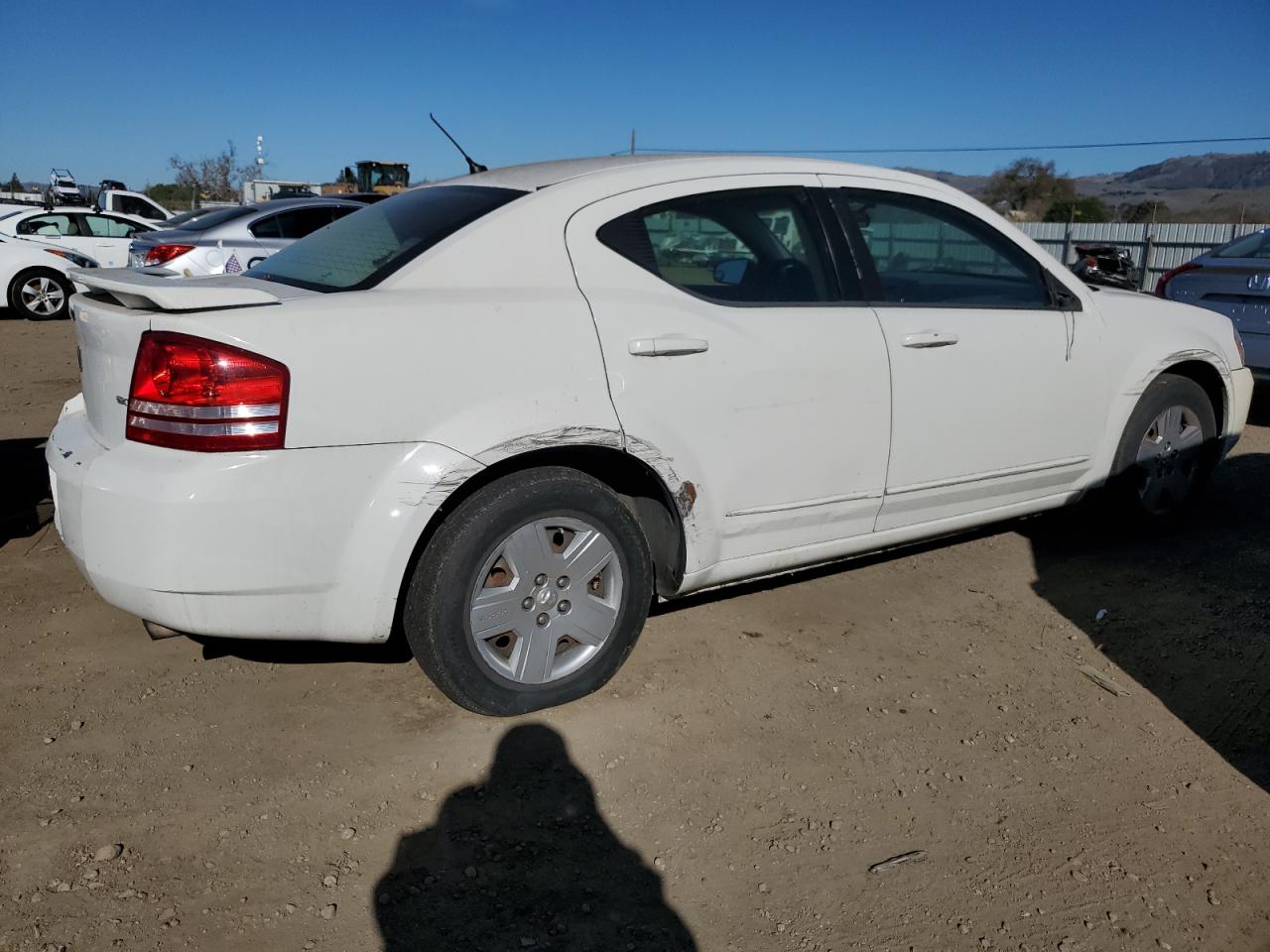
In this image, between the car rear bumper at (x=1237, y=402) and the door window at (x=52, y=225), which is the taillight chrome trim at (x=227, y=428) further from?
the door window at (x=52, y=225)

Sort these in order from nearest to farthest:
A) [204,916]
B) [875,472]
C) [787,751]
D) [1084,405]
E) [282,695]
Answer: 1. [204,916]
2. [787,751]
3. [282,695]
4. [875,472]
5. [1084,405]

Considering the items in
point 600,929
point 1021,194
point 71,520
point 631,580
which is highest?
point 1021,194

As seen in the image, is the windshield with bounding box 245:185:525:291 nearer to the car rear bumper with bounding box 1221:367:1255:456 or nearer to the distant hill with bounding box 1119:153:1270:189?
the car rear bumper with bounding box 1221:367:1255:456

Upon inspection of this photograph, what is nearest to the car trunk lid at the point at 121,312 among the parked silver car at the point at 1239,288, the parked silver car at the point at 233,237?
the parked silver car at the point at 1239,288

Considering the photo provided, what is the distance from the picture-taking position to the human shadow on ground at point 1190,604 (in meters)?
3.48

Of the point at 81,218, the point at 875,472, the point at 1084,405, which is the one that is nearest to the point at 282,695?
the point at 875,472

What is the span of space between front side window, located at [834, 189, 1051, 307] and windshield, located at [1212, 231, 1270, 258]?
14.7ft

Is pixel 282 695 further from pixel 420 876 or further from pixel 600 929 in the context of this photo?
pixel 600 929

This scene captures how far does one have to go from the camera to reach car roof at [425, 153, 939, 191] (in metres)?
3.49

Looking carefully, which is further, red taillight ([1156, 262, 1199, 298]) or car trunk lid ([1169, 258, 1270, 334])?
red taillight ([1156, 262, 1199, 298])

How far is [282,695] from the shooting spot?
135 inches

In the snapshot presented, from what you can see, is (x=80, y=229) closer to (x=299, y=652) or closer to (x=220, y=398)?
(x=299, y=652)

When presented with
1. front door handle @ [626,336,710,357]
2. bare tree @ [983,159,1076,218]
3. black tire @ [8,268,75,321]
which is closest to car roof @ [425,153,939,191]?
front door handle @ [626,336,710,357]

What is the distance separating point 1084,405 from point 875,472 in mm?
1211
